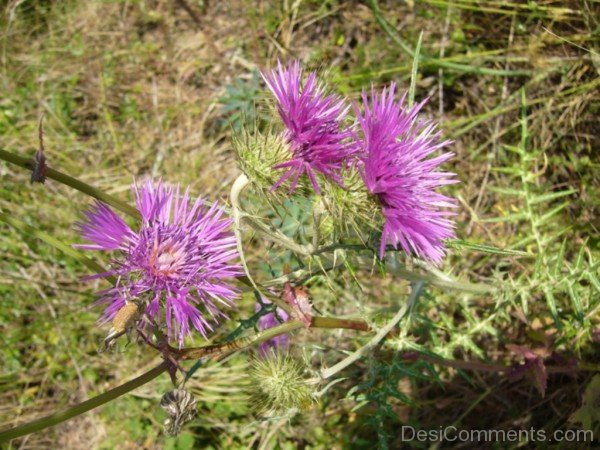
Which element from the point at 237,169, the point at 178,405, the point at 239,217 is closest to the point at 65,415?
the point at 178,405

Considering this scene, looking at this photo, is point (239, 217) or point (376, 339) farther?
point (376, 339)

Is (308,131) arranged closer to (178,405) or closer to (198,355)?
(198,355)

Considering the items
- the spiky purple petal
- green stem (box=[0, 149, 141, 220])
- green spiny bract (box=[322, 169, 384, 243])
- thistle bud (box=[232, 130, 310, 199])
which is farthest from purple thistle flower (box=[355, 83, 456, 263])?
the spiky purple petal

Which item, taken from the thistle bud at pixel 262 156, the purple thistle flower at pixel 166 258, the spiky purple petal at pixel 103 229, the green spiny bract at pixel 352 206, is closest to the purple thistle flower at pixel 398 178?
the green spiny bract at pixel 352 206

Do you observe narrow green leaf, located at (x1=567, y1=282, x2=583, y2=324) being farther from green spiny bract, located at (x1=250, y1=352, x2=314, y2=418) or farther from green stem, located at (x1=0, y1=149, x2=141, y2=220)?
green stem, located at (x1=0, y1=149, x2=141, y2=220)

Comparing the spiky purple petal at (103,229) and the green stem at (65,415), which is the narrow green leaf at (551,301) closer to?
the green stem at (65,415)

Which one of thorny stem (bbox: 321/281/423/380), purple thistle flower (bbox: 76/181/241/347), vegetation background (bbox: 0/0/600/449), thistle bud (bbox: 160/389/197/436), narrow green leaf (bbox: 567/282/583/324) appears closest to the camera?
thistle bud (bbox: 160/389/197/436)
